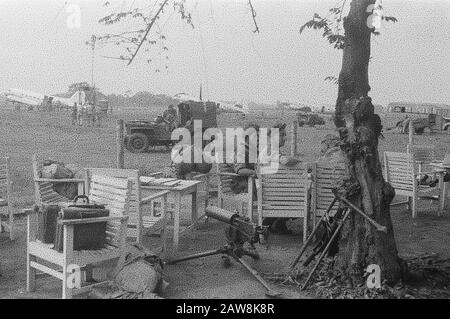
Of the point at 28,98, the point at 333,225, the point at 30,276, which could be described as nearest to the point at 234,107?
the point at 28,98

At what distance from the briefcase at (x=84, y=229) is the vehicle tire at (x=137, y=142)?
15.2 m

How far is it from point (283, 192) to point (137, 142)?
13.9m

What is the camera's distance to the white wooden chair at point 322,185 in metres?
6.54

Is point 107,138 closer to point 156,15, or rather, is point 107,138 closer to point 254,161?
point 254,161

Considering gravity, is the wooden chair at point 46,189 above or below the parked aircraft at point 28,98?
below

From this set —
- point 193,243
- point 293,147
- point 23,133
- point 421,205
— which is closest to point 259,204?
point 193,243

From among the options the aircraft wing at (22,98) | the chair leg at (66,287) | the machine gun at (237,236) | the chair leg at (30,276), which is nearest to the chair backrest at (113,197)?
the chair leg at (66,287)

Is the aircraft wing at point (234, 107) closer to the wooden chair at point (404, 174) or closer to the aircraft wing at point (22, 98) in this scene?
the aircraft wing at point (22, 98)

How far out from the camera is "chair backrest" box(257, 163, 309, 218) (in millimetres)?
6512

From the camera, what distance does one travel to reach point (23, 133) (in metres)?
26.6

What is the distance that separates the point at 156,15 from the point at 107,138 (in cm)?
2041

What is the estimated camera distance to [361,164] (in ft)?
16.7

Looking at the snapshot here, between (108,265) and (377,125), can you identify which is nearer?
(377,125)

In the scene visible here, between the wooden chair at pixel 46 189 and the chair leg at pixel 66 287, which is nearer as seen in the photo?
the chair leg at pixel 66 287
